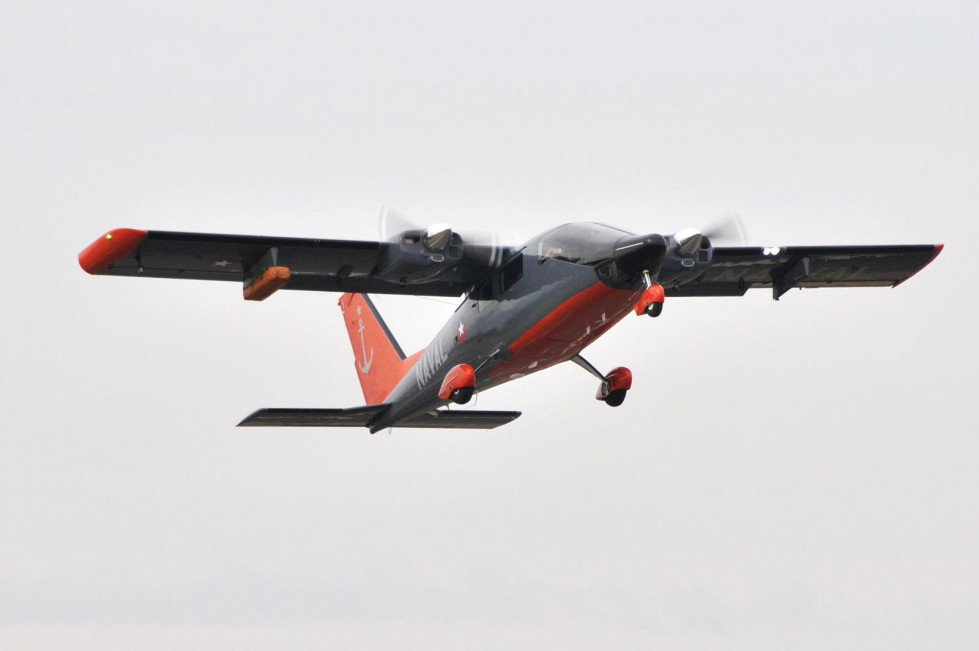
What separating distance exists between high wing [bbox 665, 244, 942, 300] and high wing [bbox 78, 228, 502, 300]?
699 centimetres

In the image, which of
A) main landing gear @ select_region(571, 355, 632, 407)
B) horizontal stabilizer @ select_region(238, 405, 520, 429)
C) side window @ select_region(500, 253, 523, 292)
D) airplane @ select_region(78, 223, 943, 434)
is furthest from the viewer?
horizontal stabilizer @ select_region(238, 405, 520, 429)

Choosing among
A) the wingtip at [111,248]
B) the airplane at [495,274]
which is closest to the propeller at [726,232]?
the airplane at [495,274]

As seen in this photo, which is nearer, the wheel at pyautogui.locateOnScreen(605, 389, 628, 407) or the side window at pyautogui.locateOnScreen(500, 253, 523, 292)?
the side window at pyautogui.locateOnScreen(500, 253, 523, 292)

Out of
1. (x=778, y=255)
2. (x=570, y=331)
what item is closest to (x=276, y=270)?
(x=570, y=331)

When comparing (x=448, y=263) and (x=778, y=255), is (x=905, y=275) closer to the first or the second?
(x=778, y=255)

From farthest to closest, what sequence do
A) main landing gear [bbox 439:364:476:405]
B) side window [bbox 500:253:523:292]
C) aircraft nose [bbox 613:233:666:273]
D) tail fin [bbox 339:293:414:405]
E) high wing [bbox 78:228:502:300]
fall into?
tail fin [bbox 339:293:414:405] → main landing gear [bbox 439:364:476:405] → side window [bbox 500:253:523:292] → high wing [bbox 78:228:502:300] → aircraft nose [bbox 613:233:666:273]

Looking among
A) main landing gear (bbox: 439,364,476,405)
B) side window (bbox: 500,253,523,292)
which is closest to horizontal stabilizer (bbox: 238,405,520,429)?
main landing gear (bbox: 439,364,476,405)

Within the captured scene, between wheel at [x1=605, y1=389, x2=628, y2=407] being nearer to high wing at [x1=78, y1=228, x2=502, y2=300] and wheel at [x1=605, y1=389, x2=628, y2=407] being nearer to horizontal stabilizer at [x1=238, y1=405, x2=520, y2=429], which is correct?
high wing at [x1=78, y1=228, x2=502, y2=300]

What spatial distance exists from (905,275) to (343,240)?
1614 centimetres

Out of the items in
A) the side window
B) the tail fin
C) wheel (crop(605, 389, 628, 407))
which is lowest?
wheel (crop(605, 389, 628, 407))

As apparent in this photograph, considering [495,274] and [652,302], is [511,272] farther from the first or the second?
[652,302]

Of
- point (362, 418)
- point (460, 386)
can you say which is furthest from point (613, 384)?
point (362, 418)

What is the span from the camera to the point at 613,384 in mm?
36469

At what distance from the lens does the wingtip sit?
3219 cm
